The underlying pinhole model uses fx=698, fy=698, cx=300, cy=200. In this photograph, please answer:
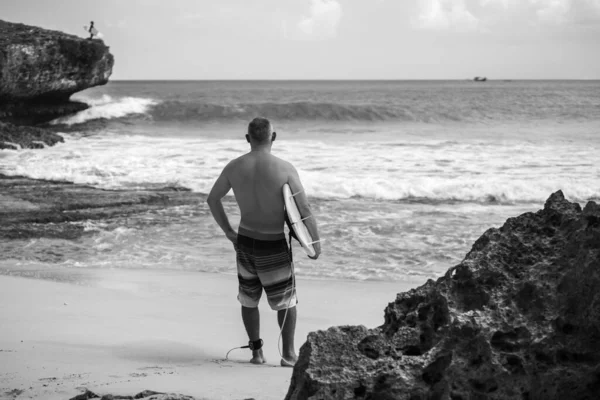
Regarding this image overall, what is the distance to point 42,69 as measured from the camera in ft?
75.7

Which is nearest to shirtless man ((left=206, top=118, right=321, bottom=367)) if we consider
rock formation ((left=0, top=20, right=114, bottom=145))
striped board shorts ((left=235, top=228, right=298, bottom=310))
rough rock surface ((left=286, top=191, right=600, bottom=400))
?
striped board shorts ((left=235, top=228, right=298, bottom=310))

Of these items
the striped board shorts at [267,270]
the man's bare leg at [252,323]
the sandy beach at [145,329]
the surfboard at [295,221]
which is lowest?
the sandy beach at [145,329]

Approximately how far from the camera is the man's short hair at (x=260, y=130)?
4.16 m

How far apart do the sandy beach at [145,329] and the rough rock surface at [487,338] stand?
2.82 feet

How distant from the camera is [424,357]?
2441 mm

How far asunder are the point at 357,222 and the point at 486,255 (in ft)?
20.8

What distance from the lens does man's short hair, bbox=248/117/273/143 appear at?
13.6 feet

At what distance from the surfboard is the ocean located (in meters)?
2.62

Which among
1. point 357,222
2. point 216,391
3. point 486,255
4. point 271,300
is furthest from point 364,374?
point 357,222

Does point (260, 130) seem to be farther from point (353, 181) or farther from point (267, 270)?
point (353, 181)

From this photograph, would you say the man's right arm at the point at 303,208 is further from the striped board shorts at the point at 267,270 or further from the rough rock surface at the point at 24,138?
the rough rock surface at the point at 24,138

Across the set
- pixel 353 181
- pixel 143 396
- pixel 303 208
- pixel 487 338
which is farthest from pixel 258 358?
pixel 353 181

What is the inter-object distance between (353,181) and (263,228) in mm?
7887

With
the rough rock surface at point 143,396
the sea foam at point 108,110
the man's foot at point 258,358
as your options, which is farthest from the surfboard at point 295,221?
the sea foam at point 108,110
